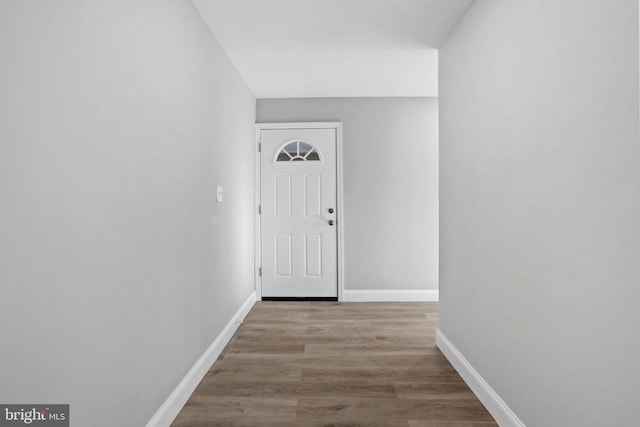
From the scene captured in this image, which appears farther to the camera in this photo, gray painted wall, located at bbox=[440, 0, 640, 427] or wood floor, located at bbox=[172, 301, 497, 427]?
wood floor, located at bbox=[172, 301, 497, 427]

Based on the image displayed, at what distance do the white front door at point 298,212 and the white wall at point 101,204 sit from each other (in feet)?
6.35

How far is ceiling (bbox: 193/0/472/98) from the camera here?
2457 millimetres

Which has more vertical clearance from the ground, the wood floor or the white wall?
the white wall

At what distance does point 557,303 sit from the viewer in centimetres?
150

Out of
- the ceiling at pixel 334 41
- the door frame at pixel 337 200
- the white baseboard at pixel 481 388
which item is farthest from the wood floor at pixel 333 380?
the ceiling at pixel 334 41

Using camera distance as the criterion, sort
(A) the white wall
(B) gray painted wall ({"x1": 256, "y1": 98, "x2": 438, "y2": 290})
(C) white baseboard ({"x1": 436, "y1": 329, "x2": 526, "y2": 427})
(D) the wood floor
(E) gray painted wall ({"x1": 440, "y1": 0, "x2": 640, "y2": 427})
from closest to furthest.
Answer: (A) the white wall < (E) gray painted wall ({"x1": 440, "y1": 0, "x2": 640, "y2": 427}) < (C) white baseboard ({"x1": 436, "y1": 329, "x2": 526, "y2": 427}) < (D) the wood floor < (B) gray painted wall ({"x1": 256, "y1": 98, "x2": 438, "y2": 290})

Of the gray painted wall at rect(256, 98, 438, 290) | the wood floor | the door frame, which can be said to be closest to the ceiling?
the gray painted wall at rect(256, 98, 438, 290)

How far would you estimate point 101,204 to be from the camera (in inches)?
55.2

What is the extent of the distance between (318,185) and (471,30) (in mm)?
2455

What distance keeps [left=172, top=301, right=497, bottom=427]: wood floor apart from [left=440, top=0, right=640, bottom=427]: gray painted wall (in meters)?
0.35

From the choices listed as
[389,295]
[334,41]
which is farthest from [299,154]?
[389,295]

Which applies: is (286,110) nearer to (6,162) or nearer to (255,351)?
(255,351)

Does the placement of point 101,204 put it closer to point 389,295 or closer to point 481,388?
point 481,388

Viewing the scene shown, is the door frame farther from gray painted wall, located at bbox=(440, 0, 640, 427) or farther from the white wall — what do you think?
gray painted wall, located at bbox=(440, 0, 640, 427)
